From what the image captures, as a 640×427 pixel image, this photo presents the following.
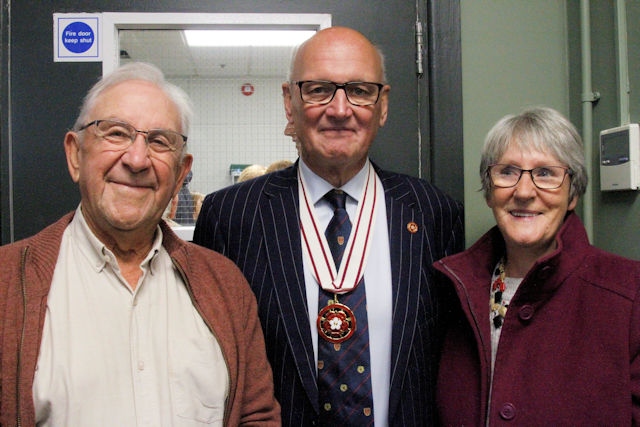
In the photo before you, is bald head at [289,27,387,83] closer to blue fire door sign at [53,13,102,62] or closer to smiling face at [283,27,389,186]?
smiling face at [283,27,389,186]

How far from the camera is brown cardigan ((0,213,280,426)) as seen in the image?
111 cm

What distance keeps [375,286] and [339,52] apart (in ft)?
2.39

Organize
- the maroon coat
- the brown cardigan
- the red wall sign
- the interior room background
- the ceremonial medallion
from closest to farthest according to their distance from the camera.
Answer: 1. the brown cardigan
2. the maroon coat
3. the ceremonial medallion
4. the interior room background
5. the red wall sign

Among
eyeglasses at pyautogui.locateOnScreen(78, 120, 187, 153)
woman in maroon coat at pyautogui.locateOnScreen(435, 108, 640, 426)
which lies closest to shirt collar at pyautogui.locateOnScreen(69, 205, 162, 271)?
eyeglasses at pyautogui.locateOnScreen(78, 120, 187, 153)

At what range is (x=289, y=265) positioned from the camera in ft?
5.21

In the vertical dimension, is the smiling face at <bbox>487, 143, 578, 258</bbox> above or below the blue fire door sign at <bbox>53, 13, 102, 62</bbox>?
below

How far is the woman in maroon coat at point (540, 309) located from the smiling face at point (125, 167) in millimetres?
871

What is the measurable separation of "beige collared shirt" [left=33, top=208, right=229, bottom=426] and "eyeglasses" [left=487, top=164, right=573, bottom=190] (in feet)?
→ 2.94

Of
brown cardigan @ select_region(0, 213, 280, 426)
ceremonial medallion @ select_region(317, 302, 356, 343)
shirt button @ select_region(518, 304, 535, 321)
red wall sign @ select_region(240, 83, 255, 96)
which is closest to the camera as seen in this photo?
brown cardigan @ select_region(0, 213, 280, 426)

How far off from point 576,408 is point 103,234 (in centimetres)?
125

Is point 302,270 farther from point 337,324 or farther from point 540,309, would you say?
Result: point 540,309

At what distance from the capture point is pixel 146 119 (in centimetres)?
134

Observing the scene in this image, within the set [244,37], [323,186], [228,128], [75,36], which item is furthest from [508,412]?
[75,36]

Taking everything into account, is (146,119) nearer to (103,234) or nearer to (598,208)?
(103,234)
